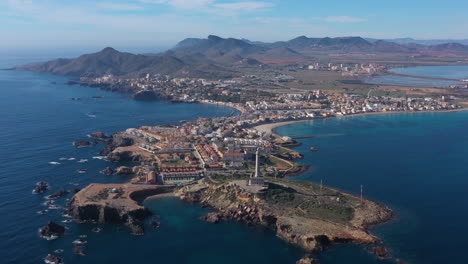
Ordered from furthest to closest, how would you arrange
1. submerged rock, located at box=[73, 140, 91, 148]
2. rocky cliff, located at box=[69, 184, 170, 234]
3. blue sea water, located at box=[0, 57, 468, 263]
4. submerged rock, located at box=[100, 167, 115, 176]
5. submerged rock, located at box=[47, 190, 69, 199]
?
submerged rock, located at box=[73, 140, 91, 148] → submerged rock, located at box=[100, 167, 115, 176] → submerged rock, located at box=[47, 190, 69, 199] → rocky cliff, located at box=[69, 184, 170, 234] → blue sea water, located at box=[0, 57, 468, 263]

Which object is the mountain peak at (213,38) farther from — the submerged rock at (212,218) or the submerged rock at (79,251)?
the submerged rock at (79,251)

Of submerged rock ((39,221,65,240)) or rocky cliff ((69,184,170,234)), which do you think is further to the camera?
rocky cliff ((69,184,170,234))

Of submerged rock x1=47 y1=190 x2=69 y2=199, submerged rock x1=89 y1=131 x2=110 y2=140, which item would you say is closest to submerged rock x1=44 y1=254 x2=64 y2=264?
submerged rock x1=47 y1=190 x2=69 y2=199

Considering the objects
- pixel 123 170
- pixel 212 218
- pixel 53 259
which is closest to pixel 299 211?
pixel 212 218

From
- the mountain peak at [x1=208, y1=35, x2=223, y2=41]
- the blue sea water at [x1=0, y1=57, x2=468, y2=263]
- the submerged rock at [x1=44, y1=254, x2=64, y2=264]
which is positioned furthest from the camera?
the mountain peak at [x1=208, y1=35, x2=223, y2=41]

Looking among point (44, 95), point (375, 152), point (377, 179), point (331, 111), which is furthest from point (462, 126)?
point (44, 95)

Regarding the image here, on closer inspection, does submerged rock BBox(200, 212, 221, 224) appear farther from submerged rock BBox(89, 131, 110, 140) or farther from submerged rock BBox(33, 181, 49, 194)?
submerged rock BBox(89, 131, 110, 140)
